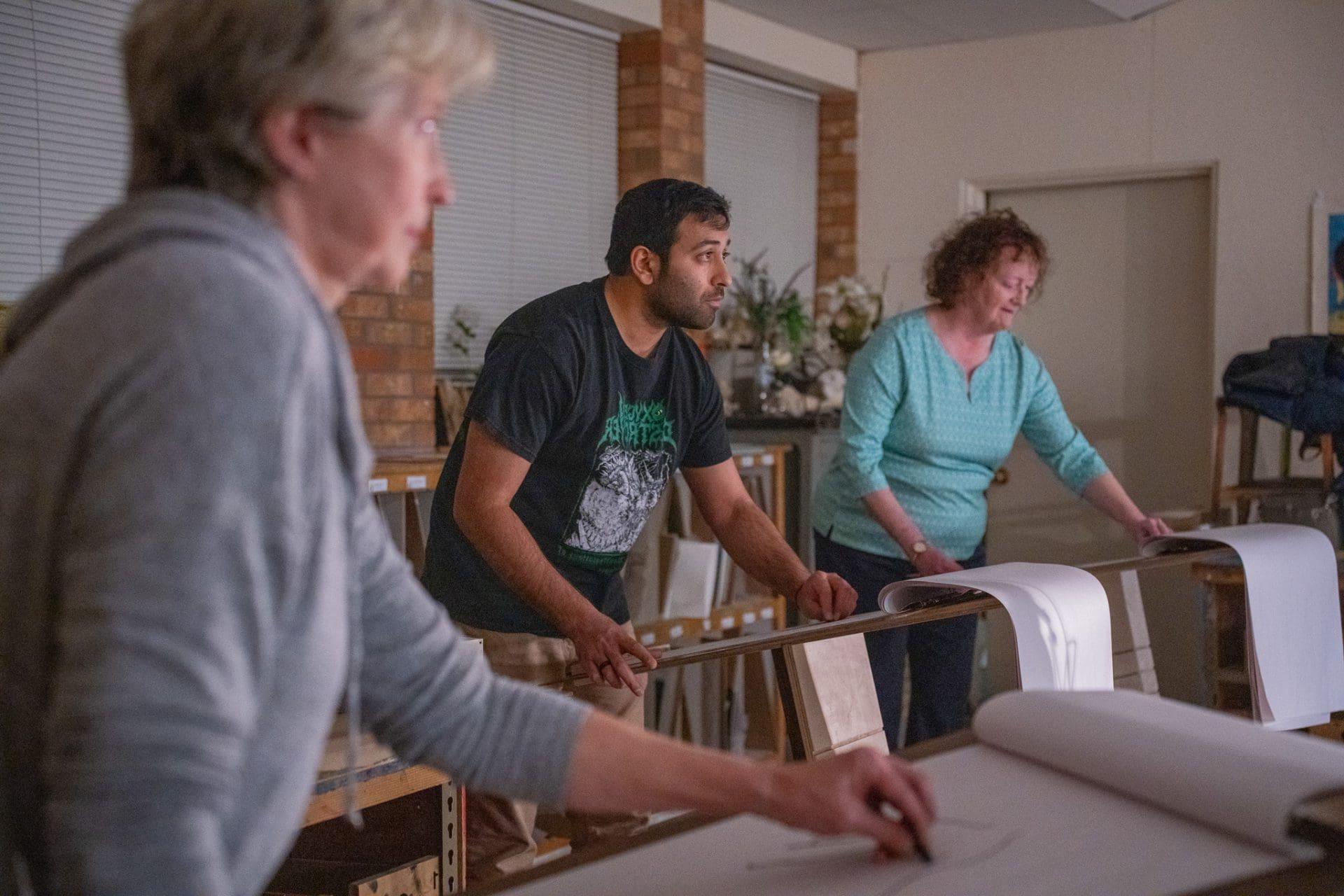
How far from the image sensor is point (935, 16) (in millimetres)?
5133

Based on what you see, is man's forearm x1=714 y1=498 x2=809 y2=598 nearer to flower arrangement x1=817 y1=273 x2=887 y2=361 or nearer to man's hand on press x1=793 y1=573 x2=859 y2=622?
man's hand on press x1=793 y1=573 x2=859 y2=622

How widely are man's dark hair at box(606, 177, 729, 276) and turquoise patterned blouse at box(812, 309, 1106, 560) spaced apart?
28.9 inches

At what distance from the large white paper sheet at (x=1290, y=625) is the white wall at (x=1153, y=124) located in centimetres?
293

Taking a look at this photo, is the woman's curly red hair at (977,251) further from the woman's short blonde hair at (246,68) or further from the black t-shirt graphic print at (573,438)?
the woman's short blonde hair at (246,68)

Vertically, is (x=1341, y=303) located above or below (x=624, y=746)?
above

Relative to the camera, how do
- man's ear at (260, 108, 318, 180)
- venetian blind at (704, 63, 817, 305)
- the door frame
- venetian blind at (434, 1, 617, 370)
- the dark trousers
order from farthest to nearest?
1. venetian blind at (704, 63, 817, 305)
2. the door frame
3. venetian blind at (434, 1, 617, 370)
4. the dark trousers
5. man's ear at (260, 108, 318, 180)

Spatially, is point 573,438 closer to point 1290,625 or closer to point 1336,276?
point 1290,625

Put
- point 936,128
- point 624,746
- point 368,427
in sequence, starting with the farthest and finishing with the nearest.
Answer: point 936,128
point 368,427
point 624,746

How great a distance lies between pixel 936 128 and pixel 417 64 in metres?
5.09

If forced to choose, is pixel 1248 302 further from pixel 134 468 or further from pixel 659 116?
pixel 134 468

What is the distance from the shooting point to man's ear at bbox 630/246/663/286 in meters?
2.17

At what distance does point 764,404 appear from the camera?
4859mm

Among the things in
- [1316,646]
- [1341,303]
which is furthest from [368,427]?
[1341,303]

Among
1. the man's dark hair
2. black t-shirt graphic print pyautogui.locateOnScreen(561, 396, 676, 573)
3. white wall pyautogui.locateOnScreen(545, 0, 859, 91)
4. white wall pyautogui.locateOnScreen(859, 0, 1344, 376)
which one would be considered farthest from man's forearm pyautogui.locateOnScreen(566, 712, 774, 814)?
white wall pyautogui.locateOnScreen(859, 0, 1344, 376)
